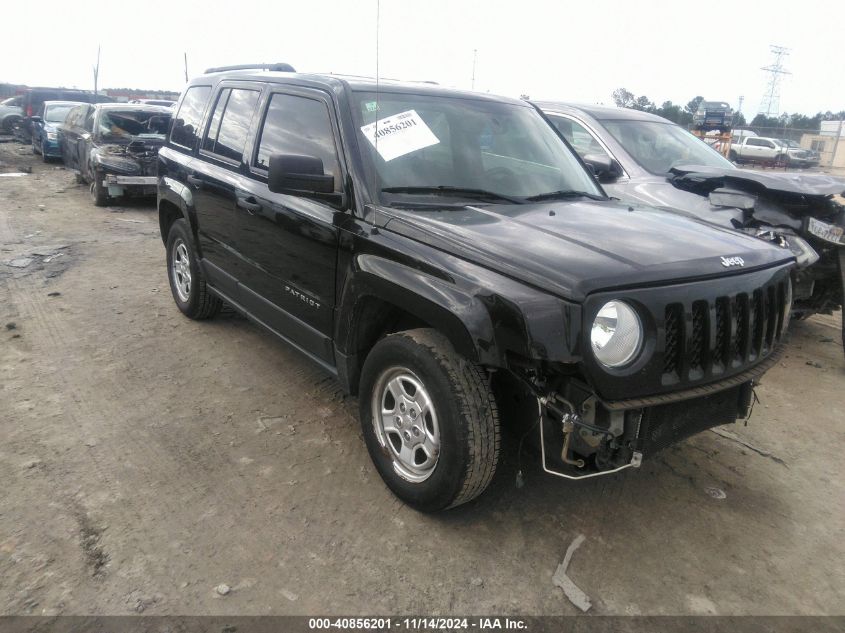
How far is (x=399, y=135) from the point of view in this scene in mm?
3363

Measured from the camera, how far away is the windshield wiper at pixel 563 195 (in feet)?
11.4

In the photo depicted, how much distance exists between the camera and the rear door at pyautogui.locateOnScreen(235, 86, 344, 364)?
3.40 metres

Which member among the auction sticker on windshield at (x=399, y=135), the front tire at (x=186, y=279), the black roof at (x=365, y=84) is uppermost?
the black roof at (x=365, y=84)

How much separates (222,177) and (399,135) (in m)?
1.63

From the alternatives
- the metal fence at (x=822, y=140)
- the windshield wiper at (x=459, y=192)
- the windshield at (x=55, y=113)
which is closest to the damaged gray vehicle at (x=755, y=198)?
the windshield wiper at (x=459, y=192)

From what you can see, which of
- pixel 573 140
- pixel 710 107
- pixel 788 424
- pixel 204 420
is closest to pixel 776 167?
pixel 710 107

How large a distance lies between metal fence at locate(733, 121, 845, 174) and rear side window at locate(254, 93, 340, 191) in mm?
29043

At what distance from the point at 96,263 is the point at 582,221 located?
21.0 feet

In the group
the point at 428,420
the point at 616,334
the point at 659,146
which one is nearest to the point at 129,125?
the point at 659,146

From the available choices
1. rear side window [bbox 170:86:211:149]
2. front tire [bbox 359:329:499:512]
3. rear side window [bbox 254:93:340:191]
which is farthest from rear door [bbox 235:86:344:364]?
rear side window [bbox 170:86:211:149]

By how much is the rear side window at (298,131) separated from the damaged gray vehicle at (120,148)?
7435 millimetres

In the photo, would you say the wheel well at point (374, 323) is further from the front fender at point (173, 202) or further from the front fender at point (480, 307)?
the front fender at point (173, 202)

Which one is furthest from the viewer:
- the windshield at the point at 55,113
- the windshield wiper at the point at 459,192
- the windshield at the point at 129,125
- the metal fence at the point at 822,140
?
the metal fence at the point at 822,140

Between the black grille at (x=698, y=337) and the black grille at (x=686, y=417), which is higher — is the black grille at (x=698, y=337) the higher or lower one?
the higher one
